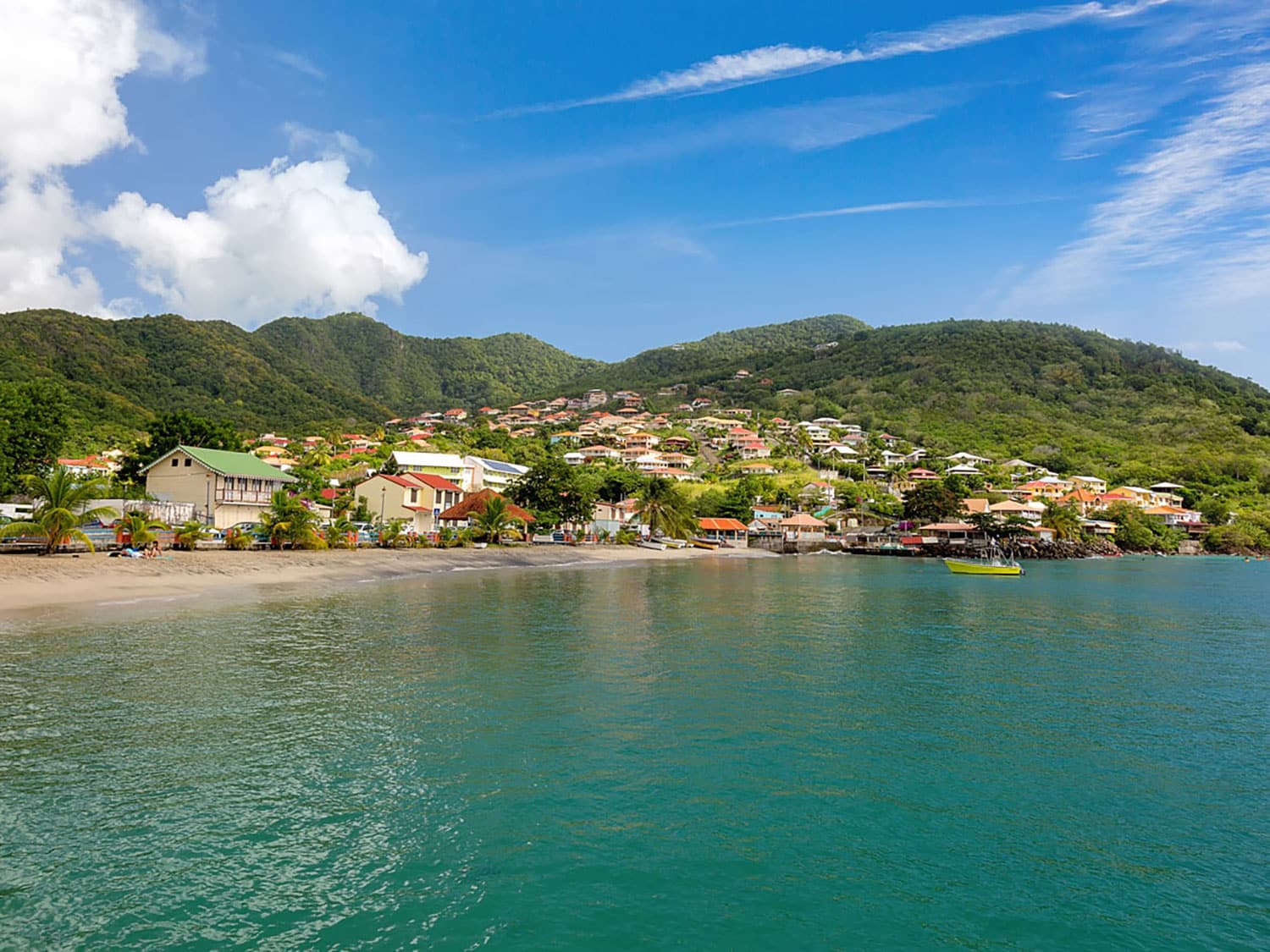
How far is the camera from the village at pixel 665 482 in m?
53.8

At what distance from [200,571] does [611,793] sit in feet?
102

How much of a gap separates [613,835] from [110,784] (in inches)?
283

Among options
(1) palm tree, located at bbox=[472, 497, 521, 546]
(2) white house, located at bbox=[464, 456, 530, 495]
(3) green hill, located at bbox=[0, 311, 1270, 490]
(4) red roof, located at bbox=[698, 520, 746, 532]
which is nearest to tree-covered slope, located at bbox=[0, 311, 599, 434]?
(3) green hill, located at bbox=[0, 311, 1270, 490]

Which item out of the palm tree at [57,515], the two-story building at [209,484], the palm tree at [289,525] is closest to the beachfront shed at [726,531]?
the two-story building at [209,484]

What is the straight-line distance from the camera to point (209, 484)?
51.2 metres

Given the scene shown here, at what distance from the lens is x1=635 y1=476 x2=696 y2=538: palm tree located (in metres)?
84.6

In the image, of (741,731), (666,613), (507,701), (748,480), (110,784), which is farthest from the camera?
(748,480)

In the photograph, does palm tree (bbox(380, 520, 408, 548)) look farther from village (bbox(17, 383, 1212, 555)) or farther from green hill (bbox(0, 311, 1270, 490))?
green hill (bbox(0, 311, 1270, 490))

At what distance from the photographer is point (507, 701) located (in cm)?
1583

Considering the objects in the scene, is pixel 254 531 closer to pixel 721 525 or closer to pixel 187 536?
pixel 187 536

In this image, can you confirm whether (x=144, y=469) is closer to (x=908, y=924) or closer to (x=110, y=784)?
(x=110, y=784)

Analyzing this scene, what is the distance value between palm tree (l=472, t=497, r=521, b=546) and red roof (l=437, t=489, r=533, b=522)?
136 cm

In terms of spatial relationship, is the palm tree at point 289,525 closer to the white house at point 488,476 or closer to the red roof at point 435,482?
the red roof at point 435,482

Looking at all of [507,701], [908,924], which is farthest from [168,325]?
[908,924]
